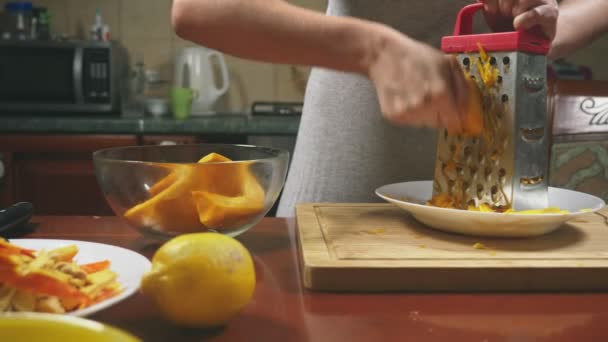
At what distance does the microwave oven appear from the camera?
2.21 m

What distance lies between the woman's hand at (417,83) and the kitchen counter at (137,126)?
138 centimetres

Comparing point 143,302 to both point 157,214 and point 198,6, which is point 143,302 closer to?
point 157,214

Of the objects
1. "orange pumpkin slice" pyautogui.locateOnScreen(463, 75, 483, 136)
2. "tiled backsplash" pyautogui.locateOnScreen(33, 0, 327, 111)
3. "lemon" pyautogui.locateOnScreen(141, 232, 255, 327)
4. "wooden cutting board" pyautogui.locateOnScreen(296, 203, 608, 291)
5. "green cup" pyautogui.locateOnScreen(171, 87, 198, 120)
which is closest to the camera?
"lemon" pyautogui.locateOnScreen(141, 232, 255, 327)

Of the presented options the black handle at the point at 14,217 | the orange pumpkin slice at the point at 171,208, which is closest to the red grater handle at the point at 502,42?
the orange pumpkin slice at the point at 171,208

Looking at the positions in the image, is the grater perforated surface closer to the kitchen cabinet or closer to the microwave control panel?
the kitchen cabinet

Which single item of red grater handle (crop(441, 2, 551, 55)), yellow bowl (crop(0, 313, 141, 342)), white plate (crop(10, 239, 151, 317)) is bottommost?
white plate (crop(10, 239, 151, 317))

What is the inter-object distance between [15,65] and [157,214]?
1.81 m

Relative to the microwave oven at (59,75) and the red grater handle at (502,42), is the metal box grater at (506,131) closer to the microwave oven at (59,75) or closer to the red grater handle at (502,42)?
the red grater handle at (502,42)

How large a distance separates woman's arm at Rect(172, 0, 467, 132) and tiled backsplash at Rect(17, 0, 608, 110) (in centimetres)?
185

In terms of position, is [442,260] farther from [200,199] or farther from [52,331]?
[52,331]

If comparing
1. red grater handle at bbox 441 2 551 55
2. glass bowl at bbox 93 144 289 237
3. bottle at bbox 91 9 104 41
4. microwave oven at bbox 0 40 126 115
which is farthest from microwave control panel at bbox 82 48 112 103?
red grater handle at bbox 441 2 551 55

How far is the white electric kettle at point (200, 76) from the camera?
2453 millimetres

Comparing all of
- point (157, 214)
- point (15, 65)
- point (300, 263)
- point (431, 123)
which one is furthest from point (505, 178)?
point (15, 65)

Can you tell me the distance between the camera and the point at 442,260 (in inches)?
26.0
